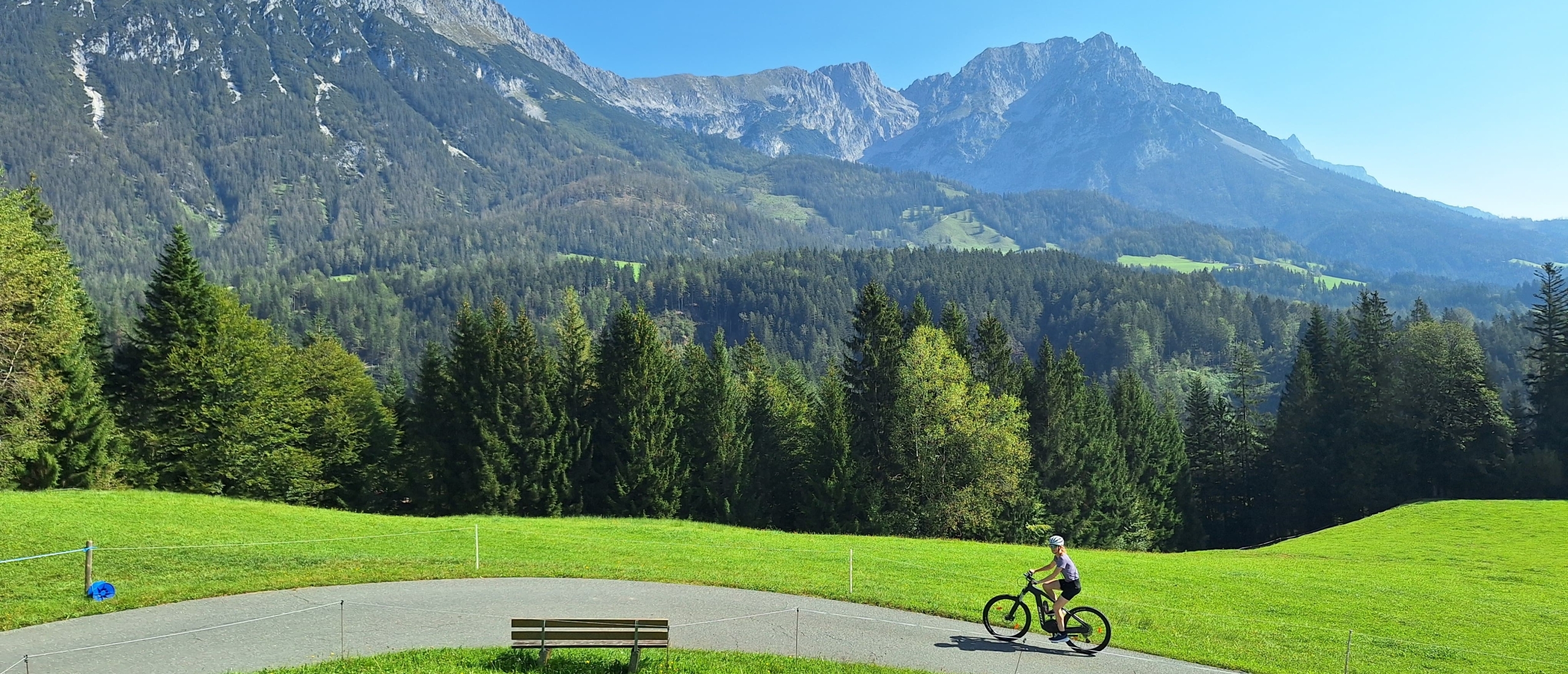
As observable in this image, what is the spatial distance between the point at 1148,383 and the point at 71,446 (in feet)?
641

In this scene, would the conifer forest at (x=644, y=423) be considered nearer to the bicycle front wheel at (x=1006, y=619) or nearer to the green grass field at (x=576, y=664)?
the bicycle front wheel at (x=1006, y=619)

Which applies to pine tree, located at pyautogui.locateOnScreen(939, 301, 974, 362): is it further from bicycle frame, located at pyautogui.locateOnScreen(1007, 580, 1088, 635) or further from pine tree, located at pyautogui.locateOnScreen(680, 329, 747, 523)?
bicycle frame, located at pyautogui.locateOnScreen(1007, 580, 1088, 635)

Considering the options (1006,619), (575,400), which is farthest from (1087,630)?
(575,400)

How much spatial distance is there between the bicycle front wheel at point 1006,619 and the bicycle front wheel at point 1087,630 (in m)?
0.97

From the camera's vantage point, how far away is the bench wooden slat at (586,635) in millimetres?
15070

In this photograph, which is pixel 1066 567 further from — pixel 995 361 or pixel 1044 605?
pixel 995 361

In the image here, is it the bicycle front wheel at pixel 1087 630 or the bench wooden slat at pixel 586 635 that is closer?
the bench wooden slat at pixel 586 635

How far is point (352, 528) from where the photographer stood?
32.2 meters

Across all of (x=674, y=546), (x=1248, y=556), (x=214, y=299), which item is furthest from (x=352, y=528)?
(x=1248, y=556)

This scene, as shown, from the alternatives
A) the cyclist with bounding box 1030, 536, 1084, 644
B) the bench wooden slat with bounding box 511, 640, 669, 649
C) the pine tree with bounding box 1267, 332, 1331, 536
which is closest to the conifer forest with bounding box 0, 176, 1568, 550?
the pine tree with bounding box 1267, 332, 1331, 536

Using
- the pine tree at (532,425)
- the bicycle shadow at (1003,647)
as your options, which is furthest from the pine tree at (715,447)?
the bicycle shadow at (1003,647)

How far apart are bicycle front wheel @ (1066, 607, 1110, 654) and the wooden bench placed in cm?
954

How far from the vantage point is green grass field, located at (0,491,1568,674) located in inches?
792

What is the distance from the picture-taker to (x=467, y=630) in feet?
60.6
